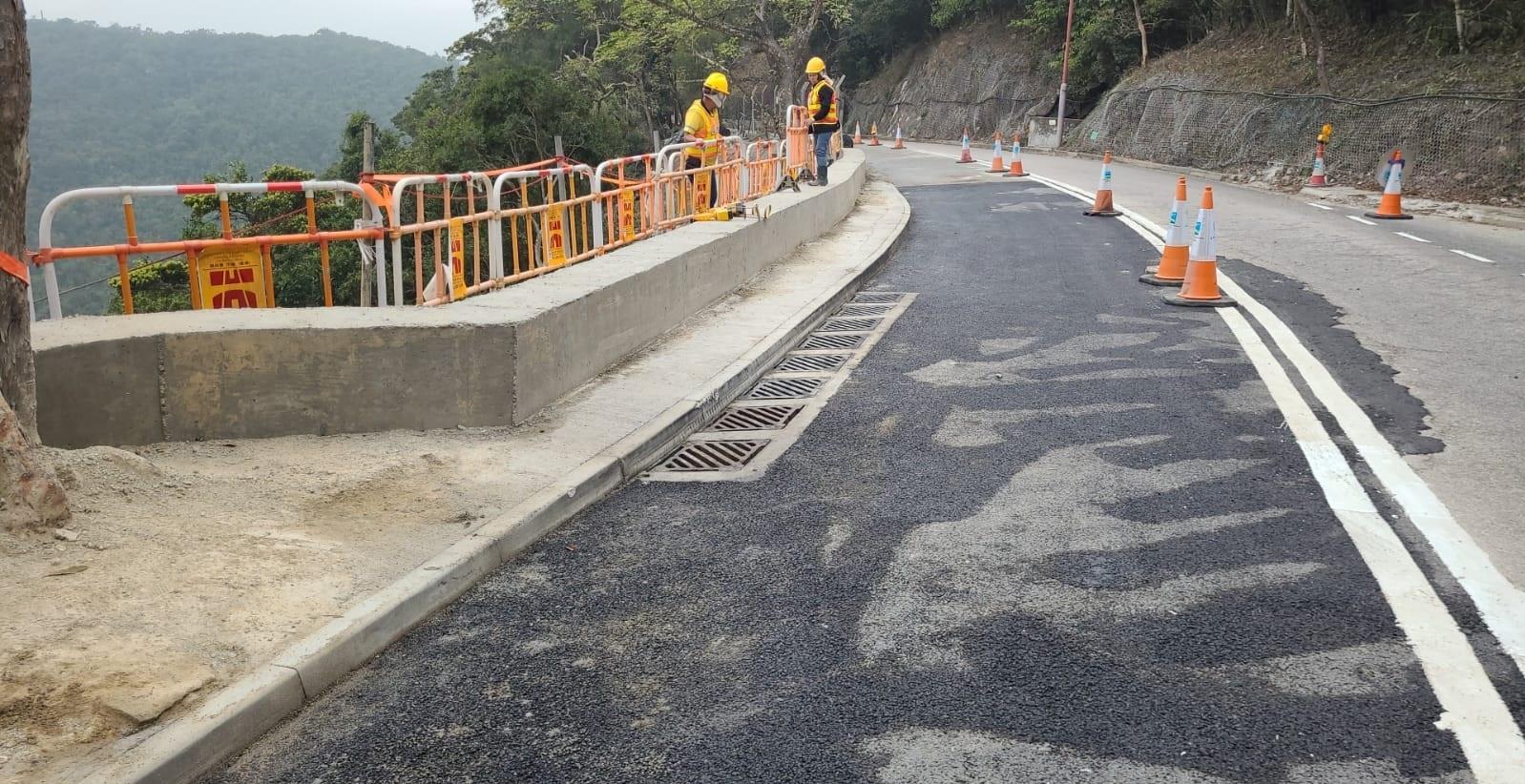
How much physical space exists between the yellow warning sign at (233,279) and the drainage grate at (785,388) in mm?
3348

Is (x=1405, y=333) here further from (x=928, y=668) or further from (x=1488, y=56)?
(x=1488, y=56)

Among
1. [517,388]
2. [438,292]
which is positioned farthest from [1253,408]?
[438,292]

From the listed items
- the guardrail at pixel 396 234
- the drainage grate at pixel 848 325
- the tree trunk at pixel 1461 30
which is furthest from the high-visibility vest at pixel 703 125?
the tree trunk at pixel 1461 30

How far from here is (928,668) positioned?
4184 millimetres

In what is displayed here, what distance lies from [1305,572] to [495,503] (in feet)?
12.0

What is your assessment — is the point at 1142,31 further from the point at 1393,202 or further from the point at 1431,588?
the point at 1431,588

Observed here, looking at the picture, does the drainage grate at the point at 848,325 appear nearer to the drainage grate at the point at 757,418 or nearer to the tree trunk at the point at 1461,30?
the drainage grate at the point at 757,418

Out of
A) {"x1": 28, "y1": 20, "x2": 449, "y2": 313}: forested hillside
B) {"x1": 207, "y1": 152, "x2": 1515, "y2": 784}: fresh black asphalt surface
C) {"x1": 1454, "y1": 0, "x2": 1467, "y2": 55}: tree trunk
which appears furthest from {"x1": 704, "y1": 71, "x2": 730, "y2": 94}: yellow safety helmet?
{"x1": 28, "y1": 20, "x2": 449, "y2": 313}: forested hillside

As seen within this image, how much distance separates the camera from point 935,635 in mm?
4449

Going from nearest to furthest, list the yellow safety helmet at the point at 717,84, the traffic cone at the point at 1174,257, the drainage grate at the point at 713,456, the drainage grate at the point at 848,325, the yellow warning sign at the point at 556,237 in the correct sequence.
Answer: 1. the drainage grate at the point at 713,456
2. the yellow warning sign at the point at 556,237
3. the drainage grate at the point at 848,325
4. the traffic cone at the point at 1174,257
5. the yellow safety helmet at the point at 717,84

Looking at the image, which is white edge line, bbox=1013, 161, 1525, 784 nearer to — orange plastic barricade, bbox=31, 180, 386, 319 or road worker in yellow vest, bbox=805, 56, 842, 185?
orange plastic barricade, bbox=31, 180, 386, 319

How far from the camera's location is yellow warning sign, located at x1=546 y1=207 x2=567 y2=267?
32.2ft

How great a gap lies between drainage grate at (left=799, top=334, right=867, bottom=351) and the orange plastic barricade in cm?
364

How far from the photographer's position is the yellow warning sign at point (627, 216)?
11.4m
